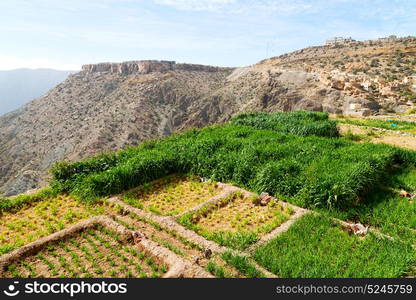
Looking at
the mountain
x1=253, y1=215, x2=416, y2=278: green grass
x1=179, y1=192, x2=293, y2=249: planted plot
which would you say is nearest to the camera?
x1=253, y1=215, x2=416, y2=278: green grass

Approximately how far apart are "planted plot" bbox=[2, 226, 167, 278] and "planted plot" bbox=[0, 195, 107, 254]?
708 millimetres

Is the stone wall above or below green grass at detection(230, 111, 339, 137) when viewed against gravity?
above

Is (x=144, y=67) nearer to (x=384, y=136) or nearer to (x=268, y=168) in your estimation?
(x=384, y=136)

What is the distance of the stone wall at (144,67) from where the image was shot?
94.2m

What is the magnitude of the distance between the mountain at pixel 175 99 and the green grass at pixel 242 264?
27733 millimetres

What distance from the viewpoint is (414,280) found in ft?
14.4

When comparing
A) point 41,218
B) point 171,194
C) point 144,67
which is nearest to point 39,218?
point 41,218

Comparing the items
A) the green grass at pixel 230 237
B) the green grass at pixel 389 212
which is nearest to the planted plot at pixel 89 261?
the green grass at pixel 230 237

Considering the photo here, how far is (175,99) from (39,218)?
6963 cm

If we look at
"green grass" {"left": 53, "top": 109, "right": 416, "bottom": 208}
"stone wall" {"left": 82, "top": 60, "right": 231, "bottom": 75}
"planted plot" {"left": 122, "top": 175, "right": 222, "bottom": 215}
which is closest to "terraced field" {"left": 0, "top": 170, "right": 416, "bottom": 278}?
"planted plot" {"left": 122, "top": 175, "right": 222, "bottom": 215}

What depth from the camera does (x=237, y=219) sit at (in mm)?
6906

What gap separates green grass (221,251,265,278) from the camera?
474 cm

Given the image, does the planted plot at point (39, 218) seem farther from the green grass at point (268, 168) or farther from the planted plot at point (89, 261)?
the planted plot at point (89, 261)

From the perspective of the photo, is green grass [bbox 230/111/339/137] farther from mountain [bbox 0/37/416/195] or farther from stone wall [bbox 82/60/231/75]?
stone wall [bbox 82/60/231/75]
